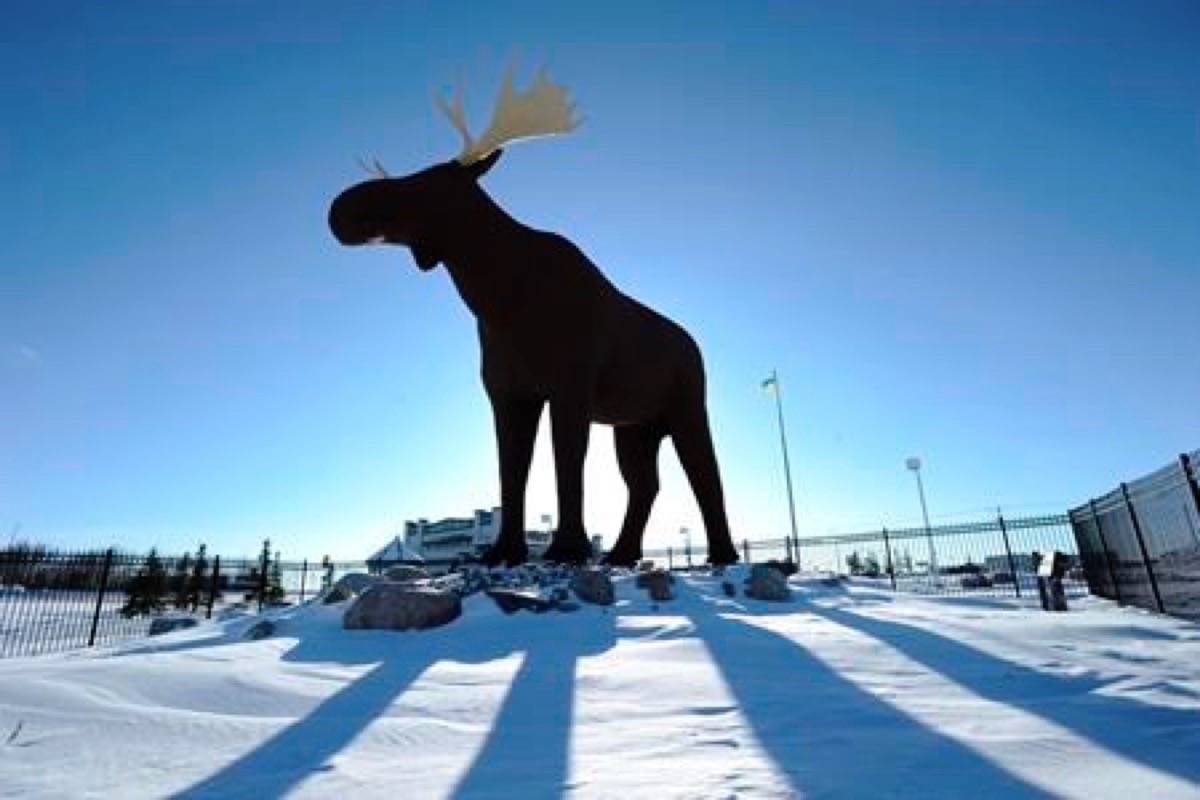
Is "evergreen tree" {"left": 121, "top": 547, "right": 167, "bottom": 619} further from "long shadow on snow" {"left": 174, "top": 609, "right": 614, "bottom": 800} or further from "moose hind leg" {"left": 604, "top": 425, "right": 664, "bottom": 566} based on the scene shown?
"long shadow on snow" {"left": 174, "top": 609, "right": 614, "bottom": 800}

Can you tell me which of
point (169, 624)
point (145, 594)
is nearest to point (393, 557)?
point (145, 594)

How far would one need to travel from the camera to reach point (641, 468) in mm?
10852

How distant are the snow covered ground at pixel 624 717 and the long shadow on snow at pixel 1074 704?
16 mm

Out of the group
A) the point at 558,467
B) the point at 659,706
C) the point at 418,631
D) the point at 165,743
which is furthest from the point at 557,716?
the point at 558,467

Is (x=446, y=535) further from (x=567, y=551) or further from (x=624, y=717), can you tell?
(x=624, y=717)

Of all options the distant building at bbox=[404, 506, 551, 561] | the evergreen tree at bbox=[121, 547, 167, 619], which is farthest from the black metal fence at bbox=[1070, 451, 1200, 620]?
the distant building at bbox=[404, 506, 551, 561]

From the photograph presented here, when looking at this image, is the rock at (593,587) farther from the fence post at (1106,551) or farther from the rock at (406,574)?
the fence post at (1106,551)

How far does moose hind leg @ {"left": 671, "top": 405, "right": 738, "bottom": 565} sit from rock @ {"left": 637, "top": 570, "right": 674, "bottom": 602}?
3041mm

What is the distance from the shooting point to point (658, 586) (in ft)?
24.3

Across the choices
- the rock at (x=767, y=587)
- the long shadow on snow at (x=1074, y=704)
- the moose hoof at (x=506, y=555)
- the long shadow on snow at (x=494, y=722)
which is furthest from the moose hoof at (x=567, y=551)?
the long shadow on snow at (x=1074, y=704)

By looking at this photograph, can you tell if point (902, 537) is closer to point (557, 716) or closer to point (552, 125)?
point (552, 125)

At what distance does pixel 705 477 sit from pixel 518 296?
4309 millimetres

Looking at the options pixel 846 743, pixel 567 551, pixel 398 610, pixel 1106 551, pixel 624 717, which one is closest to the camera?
pixel 846 743

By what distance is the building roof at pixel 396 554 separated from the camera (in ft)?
67.6
